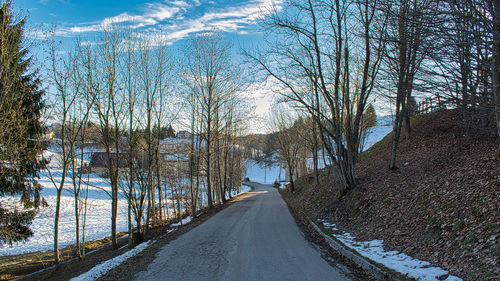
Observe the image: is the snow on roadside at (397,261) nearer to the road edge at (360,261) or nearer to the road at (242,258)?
the road edge at (360,261)

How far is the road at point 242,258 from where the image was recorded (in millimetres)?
5453

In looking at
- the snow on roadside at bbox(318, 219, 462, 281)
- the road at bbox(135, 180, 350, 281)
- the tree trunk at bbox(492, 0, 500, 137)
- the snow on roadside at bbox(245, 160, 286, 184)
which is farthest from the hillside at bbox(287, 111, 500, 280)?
the snow on roadside at bbox(245, 160, 286, 184)

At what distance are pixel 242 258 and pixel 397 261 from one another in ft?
10.9

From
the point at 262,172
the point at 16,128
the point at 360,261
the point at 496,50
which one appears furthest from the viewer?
the point at 262,172

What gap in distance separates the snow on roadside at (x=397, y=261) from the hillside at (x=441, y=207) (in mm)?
170

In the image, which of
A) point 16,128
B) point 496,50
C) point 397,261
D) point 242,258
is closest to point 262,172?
point 16,128

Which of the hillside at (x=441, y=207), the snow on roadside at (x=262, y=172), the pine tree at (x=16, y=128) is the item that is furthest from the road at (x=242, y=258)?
the snow on roadside at (x=262, y=172)

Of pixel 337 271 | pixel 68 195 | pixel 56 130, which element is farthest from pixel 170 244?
pixel 68 195

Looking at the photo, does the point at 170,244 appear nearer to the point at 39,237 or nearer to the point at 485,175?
the point at 485,175

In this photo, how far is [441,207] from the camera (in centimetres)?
656

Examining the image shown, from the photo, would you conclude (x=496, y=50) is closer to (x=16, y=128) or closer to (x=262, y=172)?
(x=16, y=128)

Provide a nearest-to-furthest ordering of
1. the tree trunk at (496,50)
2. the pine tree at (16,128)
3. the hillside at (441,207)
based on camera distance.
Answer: the tree trunk at (496,50), the hillside at (441,207), the pine tree at (16,128)

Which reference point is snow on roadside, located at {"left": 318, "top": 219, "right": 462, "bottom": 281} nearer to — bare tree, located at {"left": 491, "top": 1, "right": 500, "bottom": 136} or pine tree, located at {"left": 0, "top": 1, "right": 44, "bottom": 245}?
bare tree, located at {"left": 491, "top": 1, "right": 500, "bottom": 136}

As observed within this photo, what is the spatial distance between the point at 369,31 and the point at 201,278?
1028 cm
